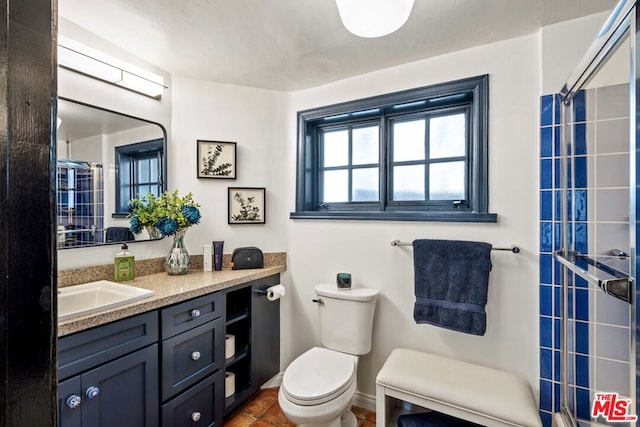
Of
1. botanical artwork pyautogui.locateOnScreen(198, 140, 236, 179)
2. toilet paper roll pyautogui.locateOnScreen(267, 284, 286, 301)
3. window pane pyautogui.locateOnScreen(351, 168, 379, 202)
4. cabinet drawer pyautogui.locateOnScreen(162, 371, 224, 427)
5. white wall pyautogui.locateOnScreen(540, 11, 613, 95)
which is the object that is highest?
white wall pyautogui.locateOnScreen(540, 11, 613, 95)

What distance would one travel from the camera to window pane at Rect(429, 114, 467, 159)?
1.83 metres

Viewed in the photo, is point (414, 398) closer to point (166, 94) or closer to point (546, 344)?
point (546, 344)

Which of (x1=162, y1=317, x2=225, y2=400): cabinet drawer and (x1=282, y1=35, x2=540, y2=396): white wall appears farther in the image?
(x1=282, y1=35, x2=540, y2=396): white wall

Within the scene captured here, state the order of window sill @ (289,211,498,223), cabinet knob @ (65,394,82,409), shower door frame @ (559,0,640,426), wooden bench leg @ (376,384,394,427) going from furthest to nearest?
window sill @ (289,211,498,223), wooden bench leg @ (376,384,394,427), cabinet knob @ (65,394,82,409), shower door frame @ (559,0,640,426)

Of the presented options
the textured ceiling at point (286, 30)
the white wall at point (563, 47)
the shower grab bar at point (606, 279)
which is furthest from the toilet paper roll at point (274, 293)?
the white wall at point (563, 47)

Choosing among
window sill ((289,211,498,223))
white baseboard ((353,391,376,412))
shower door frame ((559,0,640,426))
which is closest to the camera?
shower door frame ((559,0,640,426))

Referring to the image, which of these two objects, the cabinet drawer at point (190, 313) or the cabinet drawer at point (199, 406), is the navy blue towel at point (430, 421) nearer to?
the cabinet drawer at point (199, 406)

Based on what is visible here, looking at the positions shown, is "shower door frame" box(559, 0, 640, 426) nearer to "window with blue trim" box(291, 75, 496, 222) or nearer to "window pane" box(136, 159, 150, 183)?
"window with blue trim" box(291, 75, 496, 222)

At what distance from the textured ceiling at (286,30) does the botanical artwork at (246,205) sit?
0.80 metres

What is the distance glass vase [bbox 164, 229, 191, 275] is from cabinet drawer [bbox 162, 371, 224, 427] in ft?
2.13

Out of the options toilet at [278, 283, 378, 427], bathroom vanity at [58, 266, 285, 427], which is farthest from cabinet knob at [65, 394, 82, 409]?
toilet at [278, 283, 378, 427]

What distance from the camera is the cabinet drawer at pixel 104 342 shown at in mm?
1084

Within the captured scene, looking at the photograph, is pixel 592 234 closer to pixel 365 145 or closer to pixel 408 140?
pixel 408 140

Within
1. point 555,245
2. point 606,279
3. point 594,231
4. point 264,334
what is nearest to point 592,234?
point 594,231
